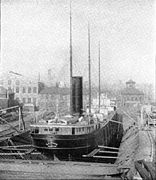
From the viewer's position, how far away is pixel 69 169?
617 cm

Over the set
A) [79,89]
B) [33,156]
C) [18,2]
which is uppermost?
[18,2]

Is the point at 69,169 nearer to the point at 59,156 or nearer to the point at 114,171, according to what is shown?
the point at 114,171

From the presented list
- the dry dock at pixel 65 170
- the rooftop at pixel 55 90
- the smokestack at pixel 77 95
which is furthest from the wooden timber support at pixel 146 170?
the rooftop at pixel 55 90

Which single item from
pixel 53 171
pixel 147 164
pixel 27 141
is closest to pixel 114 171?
pixel 147 164

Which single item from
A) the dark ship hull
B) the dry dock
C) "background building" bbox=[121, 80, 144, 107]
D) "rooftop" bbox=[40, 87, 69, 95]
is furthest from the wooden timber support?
"rooftop" bbox=[40, 87, 69, 95]

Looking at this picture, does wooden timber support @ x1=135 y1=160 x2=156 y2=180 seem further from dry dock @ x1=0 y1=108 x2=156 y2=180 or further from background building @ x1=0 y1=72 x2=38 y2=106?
background building @ x1=0 y1=72 x2=38 y2=106

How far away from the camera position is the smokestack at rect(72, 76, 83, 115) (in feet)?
34.7

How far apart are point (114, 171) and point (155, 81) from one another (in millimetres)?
2136

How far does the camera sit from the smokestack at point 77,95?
10.6 metres

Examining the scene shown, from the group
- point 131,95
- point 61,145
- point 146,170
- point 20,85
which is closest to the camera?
point 146,170

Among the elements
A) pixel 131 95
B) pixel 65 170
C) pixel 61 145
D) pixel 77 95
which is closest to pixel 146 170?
pixel 65 170

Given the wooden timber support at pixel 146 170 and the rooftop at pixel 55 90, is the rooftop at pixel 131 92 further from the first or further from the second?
the wooden timber support at pixel 146 170

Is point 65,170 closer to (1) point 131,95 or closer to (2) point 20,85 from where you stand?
(1) point 131,95

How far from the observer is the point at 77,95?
35.4 feet
